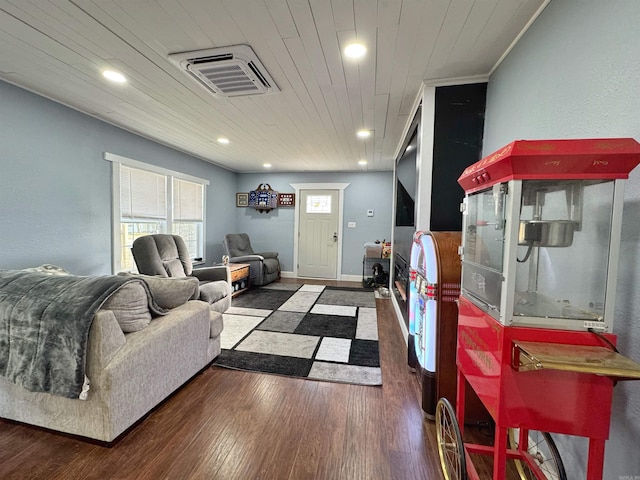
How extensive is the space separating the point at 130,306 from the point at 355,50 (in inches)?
82.8

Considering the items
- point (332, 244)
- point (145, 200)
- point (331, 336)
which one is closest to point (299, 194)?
point (332, 244)

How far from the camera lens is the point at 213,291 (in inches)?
128

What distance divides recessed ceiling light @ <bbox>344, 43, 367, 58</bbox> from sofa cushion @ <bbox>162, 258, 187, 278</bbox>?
10.2ft

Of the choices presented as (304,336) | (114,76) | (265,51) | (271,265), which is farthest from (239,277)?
(265,51)

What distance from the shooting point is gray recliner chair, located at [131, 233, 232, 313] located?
127 inches

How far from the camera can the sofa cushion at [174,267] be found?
3.43 metres

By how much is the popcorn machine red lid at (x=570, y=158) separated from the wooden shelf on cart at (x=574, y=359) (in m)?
0.54

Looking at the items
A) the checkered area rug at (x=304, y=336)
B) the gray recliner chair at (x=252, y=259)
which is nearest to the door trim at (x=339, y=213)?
the gray recliner chair at (x=252, y=259)

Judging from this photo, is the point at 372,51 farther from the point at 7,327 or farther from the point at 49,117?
the point at 49,117

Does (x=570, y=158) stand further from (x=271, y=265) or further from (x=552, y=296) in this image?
(x=271, y=265)

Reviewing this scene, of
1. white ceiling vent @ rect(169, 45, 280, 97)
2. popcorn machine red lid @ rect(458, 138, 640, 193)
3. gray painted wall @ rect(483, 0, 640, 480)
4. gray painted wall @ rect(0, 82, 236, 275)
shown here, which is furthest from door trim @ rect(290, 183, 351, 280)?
popcorn machine red lid @ rect(458, 138, 640, 193)

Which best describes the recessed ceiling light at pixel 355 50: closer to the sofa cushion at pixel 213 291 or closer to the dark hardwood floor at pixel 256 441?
the dark hardwood floor at pixel 256 441

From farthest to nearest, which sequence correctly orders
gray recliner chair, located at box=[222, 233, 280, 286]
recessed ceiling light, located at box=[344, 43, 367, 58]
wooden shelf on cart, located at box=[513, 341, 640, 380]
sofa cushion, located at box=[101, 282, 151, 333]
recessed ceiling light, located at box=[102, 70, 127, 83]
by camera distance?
gray recliner chair, located at box=[222, 233, 280, 286] → recessed ceiling light, located at box=[102, 70, 127, 83] → recessed ceiling light, located at box=[344, 43, 367, 58] → sofa cushion, located at box=[101, 282, 151, 333] → wooden shelf on cart, located at box=[513, 341, 640, 380]

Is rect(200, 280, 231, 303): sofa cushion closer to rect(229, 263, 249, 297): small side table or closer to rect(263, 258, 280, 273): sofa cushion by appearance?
rect(229, 263, 249, 297): small side table
